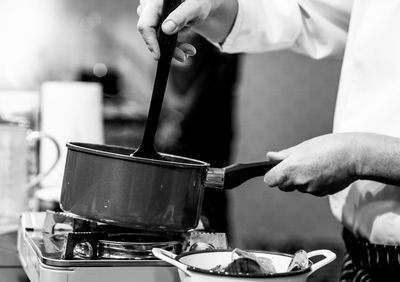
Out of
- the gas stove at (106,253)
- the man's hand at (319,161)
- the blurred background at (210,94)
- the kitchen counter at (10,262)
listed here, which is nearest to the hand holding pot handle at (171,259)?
the gas stove at (106,253)

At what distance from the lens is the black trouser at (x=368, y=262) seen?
4.58 feet

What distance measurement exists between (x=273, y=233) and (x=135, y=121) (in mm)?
1264

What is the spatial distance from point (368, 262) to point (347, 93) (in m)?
0.34

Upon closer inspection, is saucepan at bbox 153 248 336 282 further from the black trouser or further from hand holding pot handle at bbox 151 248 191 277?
the black trouser

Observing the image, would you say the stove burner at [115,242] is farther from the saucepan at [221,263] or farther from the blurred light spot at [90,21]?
the blurred light spot at [90,21]

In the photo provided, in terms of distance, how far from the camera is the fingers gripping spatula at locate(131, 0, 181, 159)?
1.21 m

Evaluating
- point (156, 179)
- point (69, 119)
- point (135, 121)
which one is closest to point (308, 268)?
point (156, 179)

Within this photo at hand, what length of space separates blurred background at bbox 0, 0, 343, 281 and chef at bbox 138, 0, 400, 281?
1.90 metres

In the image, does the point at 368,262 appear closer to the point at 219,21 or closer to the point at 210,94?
the point at 219,21

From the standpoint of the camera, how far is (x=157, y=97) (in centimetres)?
122

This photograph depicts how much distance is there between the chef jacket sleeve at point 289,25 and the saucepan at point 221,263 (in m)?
0.66

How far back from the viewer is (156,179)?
3.58ft

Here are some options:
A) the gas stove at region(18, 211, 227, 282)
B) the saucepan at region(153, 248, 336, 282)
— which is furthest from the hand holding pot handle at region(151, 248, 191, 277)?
the gas stove at region(18, 211, 227, 282)

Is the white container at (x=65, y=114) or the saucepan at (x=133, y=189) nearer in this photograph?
the saucepan at (x=133, y=189)
